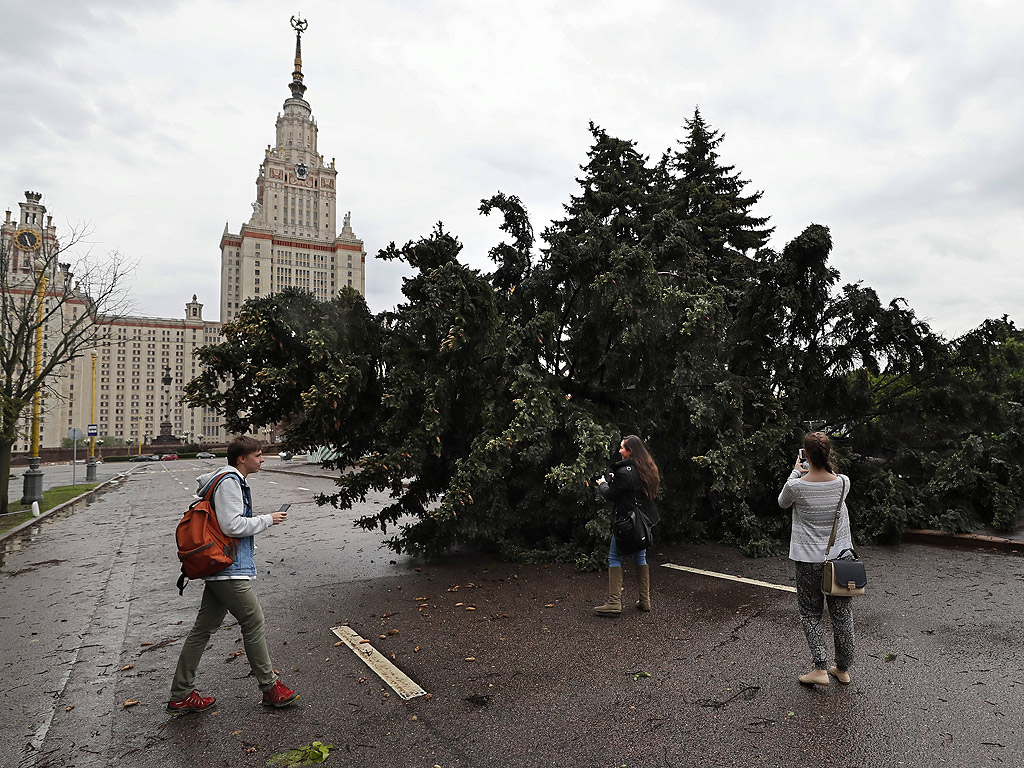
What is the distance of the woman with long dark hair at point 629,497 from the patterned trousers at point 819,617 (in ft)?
5.63

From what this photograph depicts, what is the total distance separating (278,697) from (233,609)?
0.63 m

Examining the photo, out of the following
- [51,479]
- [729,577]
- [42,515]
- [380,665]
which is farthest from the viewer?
[51,479]

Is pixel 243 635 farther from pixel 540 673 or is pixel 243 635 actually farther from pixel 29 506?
pixel 29 506

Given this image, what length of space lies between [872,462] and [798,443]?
173 cm

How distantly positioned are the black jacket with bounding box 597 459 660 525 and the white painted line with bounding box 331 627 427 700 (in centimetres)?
238

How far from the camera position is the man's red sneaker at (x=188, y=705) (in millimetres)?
3881

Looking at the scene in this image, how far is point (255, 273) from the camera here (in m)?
133

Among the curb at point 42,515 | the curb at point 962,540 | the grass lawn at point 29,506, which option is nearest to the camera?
the curb at point 962,540

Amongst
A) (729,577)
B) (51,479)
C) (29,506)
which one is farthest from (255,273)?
(729,577)

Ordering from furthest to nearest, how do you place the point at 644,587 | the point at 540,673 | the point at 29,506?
the point at 29,506
the point at 644,587
the point at 540,673

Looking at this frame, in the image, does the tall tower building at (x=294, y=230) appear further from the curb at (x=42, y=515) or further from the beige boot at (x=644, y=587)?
the beige boot at (x=644, y=587)

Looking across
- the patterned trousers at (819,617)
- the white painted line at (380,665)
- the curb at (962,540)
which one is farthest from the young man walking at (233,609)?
the curb at (962,540)

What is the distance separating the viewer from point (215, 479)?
156 inches

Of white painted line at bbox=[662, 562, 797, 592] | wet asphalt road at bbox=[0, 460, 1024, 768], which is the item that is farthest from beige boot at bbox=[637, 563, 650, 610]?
white painted line at bbox=[662, 562, 797, 592]
